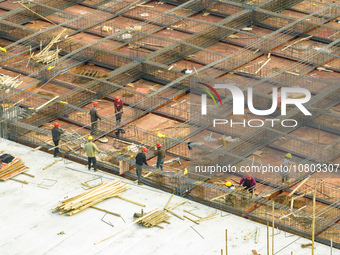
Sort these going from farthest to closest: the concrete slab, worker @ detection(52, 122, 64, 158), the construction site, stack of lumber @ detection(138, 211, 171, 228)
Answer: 1. worker @ detection(52, 122, 64, 158)
2. the construction site
3. stack of lumber @ detection(138, 211, 171, 228)
4. the concrete slab

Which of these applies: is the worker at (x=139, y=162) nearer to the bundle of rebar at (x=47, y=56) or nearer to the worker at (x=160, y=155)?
the worker at (x=160, y=155)

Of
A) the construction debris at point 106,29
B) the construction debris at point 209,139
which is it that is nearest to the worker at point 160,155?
the construction debris at point 209,139

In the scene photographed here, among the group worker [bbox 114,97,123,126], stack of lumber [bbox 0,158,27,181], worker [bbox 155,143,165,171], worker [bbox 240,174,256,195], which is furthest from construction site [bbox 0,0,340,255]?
worker [bbox 155,143,165,171]

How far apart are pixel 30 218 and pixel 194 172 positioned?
8.19 meters

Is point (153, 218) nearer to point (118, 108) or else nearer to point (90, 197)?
point (90, 197)

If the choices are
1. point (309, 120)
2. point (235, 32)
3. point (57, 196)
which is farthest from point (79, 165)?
point (235, 32)

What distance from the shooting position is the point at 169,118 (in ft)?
163

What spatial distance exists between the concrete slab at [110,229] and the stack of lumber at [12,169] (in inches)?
17.0

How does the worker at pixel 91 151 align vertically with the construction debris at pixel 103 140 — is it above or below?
above

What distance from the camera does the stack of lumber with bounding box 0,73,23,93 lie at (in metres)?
51.4

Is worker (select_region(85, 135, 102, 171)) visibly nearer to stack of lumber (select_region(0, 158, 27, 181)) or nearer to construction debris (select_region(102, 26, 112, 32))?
stack of lumber (select_region(0, 158, 27, 181))

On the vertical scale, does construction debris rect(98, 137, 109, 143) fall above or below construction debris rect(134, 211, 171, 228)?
below

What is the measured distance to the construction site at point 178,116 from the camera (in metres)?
39.8

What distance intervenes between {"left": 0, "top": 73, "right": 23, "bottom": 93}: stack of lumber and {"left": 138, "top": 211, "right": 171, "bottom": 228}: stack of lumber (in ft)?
49.2
